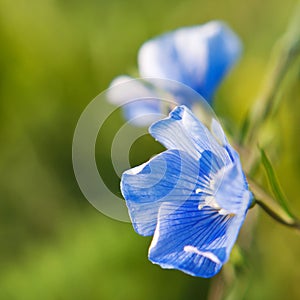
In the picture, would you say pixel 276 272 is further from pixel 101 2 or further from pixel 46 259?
pixel 101 2

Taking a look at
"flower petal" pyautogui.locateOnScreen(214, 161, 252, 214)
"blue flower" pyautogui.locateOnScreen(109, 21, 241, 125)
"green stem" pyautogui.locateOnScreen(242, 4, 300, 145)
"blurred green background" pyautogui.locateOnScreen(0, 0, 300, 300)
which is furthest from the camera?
"blurred green background" pyautogui.locateOnScreen(0, 0, 300, 300)

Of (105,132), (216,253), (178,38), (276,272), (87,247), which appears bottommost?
(276,272)

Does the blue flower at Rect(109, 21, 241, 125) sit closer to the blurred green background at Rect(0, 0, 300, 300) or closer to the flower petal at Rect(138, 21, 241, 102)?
the flower petal at Rect(138, 21, 241, 102)

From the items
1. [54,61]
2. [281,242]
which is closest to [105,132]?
[54,61]

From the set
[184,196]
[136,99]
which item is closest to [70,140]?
[136,99]

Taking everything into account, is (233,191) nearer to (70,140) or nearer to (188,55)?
(188,55)

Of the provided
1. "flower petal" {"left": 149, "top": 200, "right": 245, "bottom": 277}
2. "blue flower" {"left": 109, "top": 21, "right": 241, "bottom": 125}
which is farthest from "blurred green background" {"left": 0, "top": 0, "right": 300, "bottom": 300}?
"flower petal" {"left": 149, "top": 200, "right": 245, "bottom": 277}
